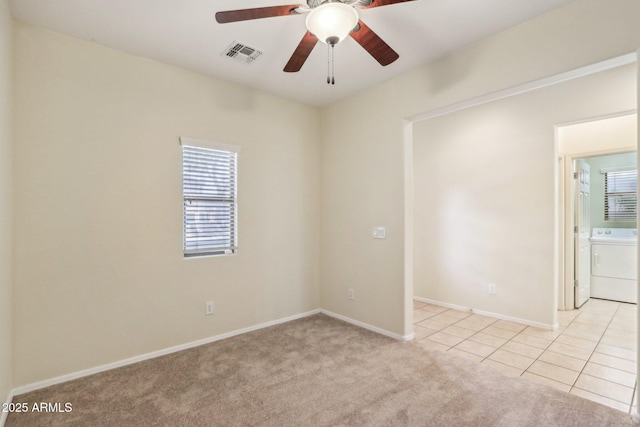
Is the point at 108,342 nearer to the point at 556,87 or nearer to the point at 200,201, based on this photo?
Result: the point at 200,201

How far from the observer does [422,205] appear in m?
4.82

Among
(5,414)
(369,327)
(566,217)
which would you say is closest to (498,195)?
(566,217)

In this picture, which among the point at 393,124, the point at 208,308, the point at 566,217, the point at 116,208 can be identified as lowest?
the point at 208,308

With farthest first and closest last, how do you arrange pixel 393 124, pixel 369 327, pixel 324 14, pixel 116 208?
pixel 369 327 → pixel 393 124 → pixel 116 208 → pixel 324 14

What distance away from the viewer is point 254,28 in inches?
96.1

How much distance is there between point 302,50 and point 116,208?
2.06m

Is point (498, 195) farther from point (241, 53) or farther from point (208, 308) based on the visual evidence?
point (208, 308)

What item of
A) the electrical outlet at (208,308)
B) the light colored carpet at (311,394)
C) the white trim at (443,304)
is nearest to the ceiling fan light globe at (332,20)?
the light colored carpet at (311,394)

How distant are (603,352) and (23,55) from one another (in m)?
5.57

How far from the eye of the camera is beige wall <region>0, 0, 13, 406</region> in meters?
1.94

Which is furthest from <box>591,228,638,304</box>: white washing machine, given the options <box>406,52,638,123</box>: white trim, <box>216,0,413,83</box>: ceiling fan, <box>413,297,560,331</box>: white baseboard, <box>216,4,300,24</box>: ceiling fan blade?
<box>216,4,300,24</box>: ceiling fan blade

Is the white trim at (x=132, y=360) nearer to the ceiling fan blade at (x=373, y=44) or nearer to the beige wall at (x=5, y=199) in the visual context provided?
the beige wall at (x=5, y=199)

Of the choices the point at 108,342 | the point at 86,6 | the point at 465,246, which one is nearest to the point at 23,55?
the point at 86,6

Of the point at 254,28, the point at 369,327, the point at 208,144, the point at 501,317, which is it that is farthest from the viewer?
the point at 501,317
